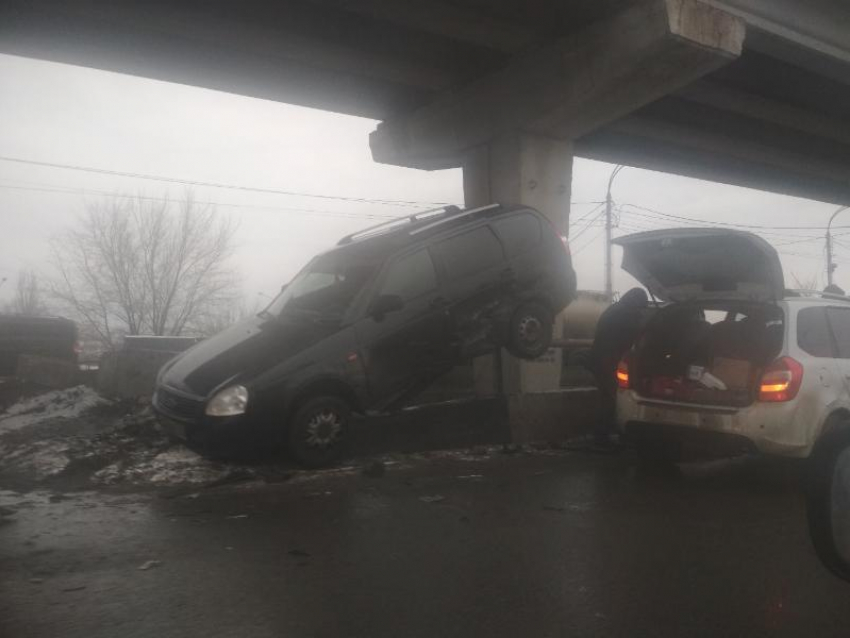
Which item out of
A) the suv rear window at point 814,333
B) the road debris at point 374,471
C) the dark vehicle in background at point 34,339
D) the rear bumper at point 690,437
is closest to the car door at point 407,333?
the road debris at point 374,471

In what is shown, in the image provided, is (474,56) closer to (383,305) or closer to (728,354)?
(383,305)

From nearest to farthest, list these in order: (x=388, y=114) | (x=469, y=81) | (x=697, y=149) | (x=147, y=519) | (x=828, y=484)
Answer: (x=828, y=484) → (x=147, y=519) → (x=469, y=81) → (x=388, y=114) → (x=697, y=149)

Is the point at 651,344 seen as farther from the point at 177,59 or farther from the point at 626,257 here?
the point at 177,59

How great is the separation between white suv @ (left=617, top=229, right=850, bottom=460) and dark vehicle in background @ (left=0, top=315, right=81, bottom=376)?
1118 cm

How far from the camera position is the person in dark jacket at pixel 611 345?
7.40 m

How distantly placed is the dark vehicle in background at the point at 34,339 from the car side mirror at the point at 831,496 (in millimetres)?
13429

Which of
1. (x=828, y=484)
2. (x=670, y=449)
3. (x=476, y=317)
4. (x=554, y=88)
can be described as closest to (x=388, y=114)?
(x=554, y=88)

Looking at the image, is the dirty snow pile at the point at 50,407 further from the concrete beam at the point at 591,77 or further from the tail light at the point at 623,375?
the concrete beam at the point at 591,77

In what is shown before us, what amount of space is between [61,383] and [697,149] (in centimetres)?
1275

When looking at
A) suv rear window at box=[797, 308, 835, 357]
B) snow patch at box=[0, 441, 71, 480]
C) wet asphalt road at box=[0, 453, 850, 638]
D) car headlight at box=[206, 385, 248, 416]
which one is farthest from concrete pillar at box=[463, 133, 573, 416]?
snow patch at box=[0, 441, 71, 480]

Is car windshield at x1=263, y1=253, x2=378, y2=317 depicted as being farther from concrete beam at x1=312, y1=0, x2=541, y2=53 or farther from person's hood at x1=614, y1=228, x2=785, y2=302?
concrete beam at x1=312, y1=0, x2=541, y2=53

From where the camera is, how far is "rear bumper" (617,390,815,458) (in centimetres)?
537

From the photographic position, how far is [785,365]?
17.8 ft

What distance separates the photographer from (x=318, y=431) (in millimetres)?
6305
